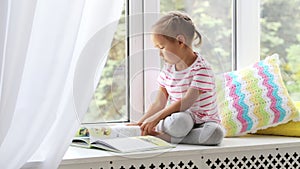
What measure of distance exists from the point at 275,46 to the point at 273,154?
641 mm

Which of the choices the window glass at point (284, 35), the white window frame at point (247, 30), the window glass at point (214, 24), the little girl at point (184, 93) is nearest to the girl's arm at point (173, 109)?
the little girl at point (184, 93)

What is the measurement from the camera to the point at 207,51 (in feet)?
7.45

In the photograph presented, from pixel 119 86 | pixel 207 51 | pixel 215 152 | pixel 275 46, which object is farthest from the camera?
pixel 275 46

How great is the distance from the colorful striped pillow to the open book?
34 cm

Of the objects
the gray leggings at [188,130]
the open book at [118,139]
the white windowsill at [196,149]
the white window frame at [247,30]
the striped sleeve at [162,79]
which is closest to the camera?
the white windowsill at [196,149]

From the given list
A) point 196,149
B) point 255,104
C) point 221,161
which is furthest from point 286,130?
point 196,149

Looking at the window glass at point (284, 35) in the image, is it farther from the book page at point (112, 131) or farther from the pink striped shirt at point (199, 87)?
the book page at point (112, 131)

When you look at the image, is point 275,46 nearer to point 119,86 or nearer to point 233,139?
point 233,139

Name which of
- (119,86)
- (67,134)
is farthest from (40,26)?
(119,86)

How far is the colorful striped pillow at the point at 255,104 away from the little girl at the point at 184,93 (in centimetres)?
14

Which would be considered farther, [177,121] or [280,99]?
[280,99]

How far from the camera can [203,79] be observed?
1942mm

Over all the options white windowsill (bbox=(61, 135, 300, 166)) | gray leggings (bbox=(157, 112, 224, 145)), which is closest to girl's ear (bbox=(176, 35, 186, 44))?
gray leggings (bbox=(157, 112, 224, 145))

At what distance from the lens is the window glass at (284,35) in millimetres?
2459
